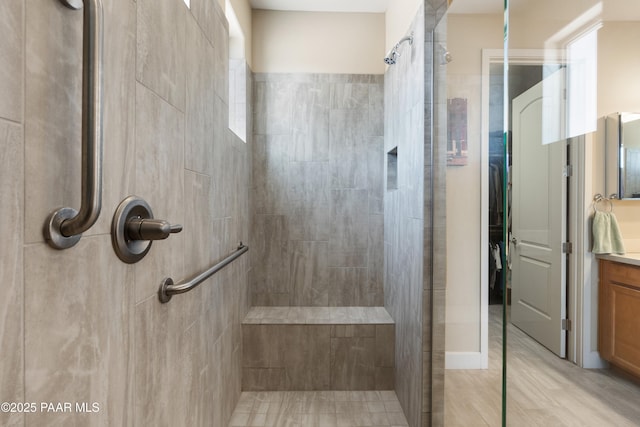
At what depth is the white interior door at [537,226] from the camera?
0.93m

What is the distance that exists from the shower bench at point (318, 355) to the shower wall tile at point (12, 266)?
211cm

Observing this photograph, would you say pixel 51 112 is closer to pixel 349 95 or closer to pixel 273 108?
pixel 273 108

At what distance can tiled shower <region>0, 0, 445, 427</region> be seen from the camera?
65 centimetres

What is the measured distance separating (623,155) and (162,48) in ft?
4.15

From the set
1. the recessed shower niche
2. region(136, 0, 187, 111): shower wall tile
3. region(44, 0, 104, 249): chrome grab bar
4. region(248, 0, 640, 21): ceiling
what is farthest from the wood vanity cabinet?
the recessed shower niche

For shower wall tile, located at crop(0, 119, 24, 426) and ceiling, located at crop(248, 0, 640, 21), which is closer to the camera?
shower wall tile, located at crop(0, 119, 24, 426)

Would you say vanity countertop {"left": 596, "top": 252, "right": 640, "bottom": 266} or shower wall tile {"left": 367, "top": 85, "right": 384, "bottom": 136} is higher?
shower wall tile {"left": 367, "top": 85, "right": 384, "bottom": 136}

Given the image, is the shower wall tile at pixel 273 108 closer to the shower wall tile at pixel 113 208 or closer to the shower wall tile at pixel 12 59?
the shower wall tile at pixel 113 208

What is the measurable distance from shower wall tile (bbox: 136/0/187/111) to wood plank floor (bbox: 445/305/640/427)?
4.35 ft

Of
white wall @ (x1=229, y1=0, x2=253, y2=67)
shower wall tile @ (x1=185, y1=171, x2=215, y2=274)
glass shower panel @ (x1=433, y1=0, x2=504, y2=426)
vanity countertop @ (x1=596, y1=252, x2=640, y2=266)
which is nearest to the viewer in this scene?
vanity countertop @ (x1=596, y1=252, x2=640, y2=266)

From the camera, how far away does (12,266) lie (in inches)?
23.3

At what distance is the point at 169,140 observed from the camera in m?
1.28

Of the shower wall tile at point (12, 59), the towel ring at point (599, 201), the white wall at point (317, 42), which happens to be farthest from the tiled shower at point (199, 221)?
the towel ring at point (599, 201)

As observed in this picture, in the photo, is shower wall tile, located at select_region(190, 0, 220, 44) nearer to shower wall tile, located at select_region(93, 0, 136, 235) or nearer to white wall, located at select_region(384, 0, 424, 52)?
shower wall tile, located at select_region(93, 0, 136, 235)
